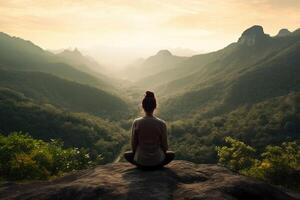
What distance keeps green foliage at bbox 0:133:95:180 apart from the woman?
1828cm

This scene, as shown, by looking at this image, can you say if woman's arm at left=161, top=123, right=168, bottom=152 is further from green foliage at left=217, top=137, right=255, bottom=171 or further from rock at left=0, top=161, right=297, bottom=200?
green foliage at left=217, top=137, right=255, bottom=171

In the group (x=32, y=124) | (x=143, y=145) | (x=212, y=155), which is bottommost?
(x=212, y=155)

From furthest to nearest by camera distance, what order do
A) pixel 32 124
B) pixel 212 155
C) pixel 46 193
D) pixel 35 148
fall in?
pixel 32 124, pixel 212 155, pixel 35 148, pixel 46 193

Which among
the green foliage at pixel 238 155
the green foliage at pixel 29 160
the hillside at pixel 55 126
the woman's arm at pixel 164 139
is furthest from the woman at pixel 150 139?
the hillside at pixel 55 126

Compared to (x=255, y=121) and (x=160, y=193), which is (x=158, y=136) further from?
(x=255, y=121)

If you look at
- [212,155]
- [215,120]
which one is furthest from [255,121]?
[212,155]

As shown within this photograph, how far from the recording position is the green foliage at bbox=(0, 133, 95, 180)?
98.3 ft

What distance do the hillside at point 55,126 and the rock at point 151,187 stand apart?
119 meters

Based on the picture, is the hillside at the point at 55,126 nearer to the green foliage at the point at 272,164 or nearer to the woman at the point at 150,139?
the green foliage at the point at 272,164

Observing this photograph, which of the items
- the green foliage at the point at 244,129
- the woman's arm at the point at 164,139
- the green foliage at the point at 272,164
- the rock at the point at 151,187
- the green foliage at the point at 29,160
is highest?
the woman's arm at the point at 164,139

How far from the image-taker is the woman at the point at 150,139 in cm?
1209

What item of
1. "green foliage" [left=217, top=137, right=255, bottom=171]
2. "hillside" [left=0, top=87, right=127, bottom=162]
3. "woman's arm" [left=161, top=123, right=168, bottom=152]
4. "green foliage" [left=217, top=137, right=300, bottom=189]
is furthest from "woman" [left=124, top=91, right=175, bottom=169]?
"hillside" [left=0, top=87, right=127, bottom=162]

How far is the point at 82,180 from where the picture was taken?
11.2 meters

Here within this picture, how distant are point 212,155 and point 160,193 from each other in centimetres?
10984
